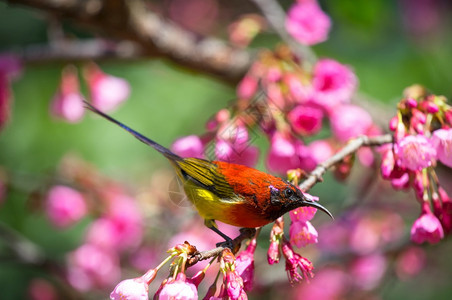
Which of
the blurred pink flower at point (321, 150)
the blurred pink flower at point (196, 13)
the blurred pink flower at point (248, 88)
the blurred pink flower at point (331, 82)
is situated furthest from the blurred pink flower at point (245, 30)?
the blurred pink flower at point (196, 13)

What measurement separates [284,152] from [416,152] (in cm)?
43

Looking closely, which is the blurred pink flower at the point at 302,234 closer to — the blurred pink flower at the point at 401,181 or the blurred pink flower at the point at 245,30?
the blurred pink flower at the point at 401,181

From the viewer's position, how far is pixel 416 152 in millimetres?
1104

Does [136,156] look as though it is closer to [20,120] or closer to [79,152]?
[79,152]

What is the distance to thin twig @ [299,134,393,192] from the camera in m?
1.13

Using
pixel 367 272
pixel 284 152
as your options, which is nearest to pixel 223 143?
pixel 284 152

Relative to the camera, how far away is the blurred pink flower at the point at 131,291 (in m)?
1.01

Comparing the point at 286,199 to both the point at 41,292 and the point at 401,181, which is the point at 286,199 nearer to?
the point at 401,181

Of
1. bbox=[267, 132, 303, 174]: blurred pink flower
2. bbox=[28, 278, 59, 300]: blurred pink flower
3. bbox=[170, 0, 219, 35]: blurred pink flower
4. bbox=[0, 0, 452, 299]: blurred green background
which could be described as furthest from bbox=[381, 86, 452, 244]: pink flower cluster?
bbox=[170, 0, 219, 35]: blurred pink flower

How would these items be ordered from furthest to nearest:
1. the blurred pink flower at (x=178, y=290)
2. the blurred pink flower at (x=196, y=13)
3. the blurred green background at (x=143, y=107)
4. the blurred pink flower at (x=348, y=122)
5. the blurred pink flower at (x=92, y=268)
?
the blurred pink flower at (x=196, y=13) < the blurred green background at (x=143, y=107) < the blurred pink flower at (x=92, y=268) < the blurred pink flower at (x=348, y=122) < the blurred pink flower at (x=178, y=290)

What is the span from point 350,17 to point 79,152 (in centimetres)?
201

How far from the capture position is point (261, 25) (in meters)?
2.09

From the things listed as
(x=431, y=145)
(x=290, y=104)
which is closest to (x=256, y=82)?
(x=290, y=104)

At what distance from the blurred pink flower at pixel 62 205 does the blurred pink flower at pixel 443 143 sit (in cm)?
168
